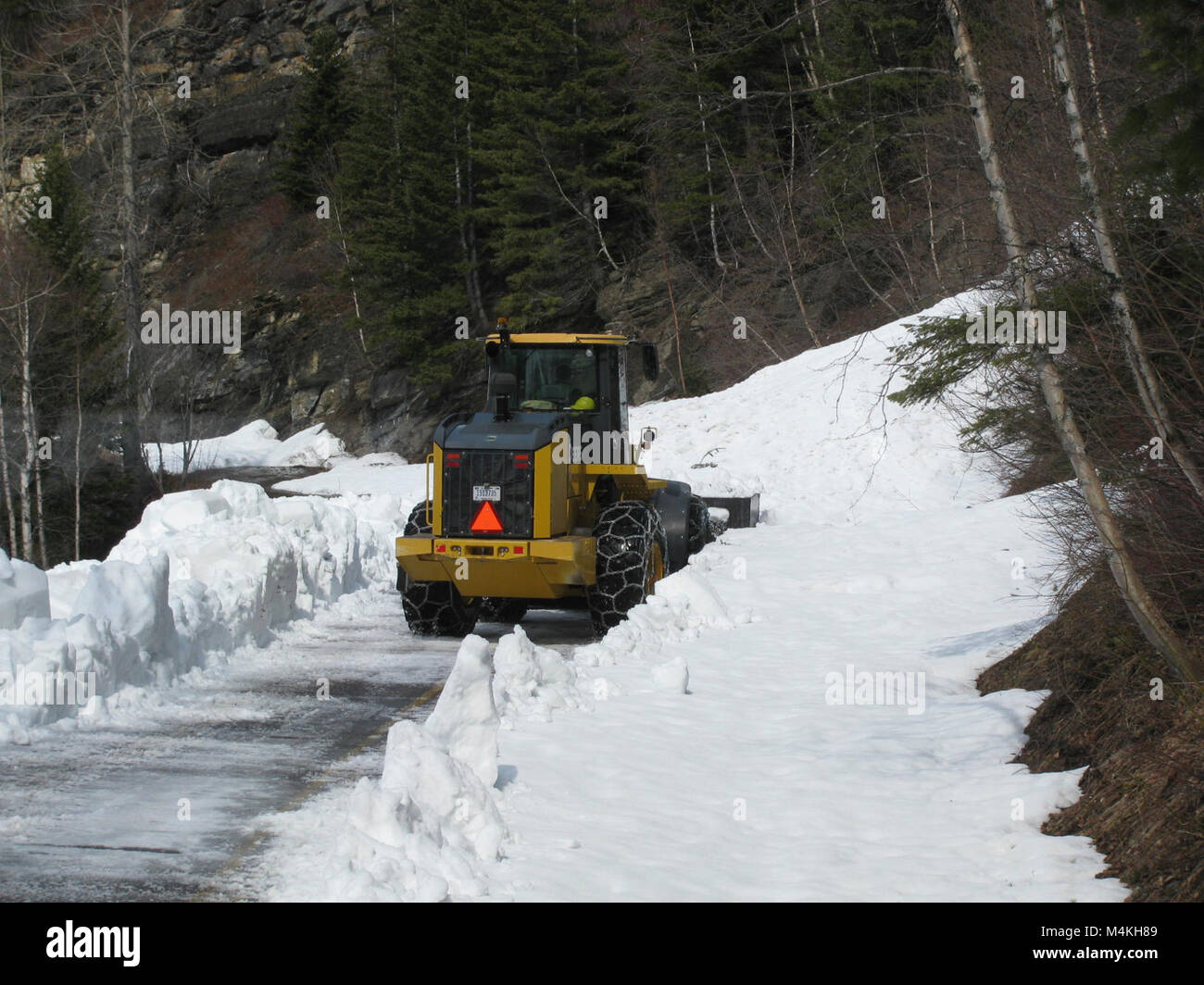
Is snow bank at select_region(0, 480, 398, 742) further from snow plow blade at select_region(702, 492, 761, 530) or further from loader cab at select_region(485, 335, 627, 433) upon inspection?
snow plow blade at select_region(702, 492, 761, 530)

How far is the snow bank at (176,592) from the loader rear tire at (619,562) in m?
3.04

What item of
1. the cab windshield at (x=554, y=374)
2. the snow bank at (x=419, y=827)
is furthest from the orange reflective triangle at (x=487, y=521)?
the snow bank at (x=419, y=827)

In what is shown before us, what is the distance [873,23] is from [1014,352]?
2.95 m

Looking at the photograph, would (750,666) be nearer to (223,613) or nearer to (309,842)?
(223,613)

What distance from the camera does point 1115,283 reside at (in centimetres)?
700

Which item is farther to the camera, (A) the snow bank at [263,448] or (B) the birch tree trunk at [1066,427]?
(A) the snow bank at [263,448]

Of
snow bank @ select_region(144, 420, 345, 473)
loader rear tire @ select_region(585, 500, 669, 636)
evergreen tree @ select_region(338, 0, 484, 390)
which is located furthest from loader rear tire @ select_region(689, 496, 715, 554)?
snow bank @ select_region(144, 420, 345, 473)

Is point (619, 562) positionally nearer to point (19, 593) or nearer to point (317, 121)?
point (19, 593)

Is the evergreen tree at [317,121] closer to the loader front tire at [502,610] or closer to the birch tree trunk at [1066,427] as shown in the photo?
the loader front tire at [502,610]

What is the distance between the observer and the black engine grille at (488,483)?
1123 cm

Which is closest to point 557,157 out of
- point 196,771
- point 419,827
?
point 196,771

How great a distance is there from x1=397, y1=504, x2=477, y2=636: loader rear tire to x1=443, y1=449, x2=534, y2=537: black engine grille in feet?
1.99

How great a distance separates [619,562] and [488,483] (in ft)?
4.66
